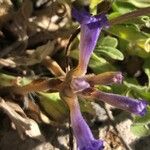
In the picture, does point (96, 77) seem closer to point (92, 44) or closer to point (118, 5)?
point (92, 44)

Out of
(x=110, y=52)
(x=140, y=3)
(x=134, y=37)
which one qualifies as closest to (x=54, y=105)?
(x=110, y=52)

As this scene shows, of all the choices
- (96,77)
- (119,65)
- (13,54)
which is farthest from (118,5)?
(96,77)

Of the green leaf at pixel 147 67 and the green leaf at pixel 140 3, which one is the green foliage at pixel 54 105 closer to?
the green leaf at pixel 147 67

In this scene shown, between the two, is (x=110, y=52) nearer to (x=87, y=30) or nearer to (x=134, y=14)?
(x=134, y=14)

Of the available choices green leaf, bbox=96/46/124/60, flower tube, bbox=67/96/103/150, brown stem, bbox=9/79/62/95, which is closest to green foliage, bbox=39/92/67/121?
brown stem, bbox=9/79/62/95

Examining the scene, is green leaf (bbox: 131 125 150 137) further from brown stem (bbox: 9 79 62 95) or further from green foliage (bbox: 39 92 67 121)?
brown stem (bbox: 9 79 62 95)

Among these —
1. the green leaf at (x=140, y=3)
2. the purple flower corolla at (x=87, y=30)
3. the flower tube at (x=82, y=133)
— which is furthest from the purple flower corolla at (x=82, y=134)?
the green leaf at (x=140, y=3)
